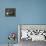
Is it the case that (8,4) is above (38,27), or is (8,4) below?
above

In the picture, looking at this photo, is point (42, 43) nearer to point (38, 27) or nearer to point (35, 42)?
point (35, 42)

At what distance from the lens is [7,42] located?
10.9 feet

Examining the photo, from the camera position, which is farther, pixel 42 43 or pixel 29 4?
pixel 29 4

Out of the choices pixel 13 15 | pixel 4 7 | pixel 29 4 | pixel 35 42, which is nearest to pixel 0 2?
pixel 4 7

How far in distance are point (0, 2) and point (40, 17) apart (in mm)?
1159

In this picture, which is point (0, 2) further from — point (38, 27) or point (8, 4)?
point (38, 27)

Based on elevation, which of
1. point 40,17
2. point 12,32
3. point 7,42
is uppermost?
point 40,17

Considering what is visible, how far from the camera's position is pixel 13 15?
3.33 metres

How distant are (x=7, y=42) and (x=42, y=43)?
3.05 feet

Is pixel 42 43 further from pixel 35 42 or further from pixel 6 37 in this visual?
pixel 6 37

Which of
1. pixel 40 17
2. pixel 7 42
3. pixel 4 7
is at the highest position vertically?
pixel 4 7

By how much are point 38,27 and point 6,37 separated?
35.5 inches

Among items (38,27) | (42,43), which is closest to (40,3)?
(38,27)

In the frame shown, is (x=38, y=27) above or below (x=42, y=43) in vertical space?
above
